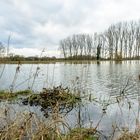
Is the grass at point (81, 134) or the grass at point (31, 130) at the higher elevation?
the grass at point (31, 130)

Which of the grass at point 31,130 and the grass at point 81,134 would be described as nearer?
the grass at point 31,130

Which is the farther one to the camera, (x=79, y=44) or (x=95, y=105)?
(x=79, y=44)

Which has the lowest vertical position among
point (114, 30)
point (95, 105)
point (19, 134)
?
point (95, 105)

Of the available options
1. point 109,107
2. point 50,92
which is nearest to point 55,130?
point 109,107

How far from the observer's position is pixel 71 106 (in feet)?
36.6

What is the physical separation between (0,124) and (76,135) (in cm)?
190

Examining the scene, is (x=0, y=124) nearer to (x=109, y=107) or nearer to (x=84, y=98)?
(x=109, y=107)

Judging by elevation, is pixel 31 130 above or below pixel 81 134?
above

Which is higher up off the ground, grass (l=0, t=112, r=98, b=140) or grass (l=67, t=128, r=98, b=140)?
grass (l=0, t=112, r=98, b=140)

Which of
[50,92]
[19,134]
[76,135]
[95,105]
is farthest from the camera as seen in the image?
[50,92]

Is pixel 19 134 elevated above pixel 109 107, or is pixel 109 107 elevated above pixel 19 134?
pixel 19 134

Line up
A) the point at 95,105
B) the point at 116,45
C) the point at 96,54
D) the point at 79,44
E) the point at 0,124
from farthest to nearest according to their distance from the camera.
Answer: the point at 79,44 < the point at 96,54 < the point at 116,45 < the point at 95,105 < the point at 0,124

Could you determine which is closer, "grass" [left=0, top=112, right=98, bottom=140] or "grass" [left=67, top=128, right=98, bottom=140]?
"grass" [left=0, top=112, right=98, bottom=140]

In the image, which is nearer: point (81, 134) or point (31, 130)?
point (31, 130)
